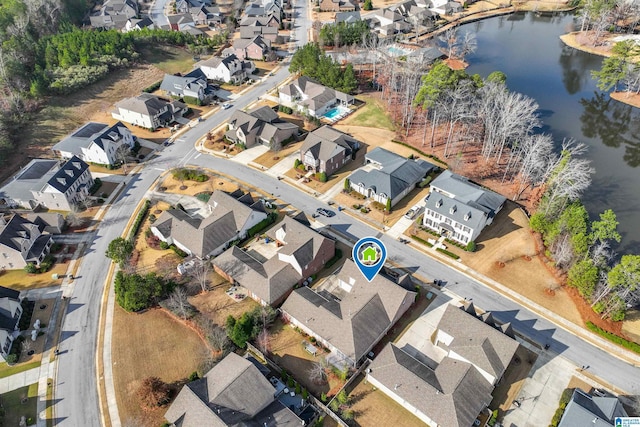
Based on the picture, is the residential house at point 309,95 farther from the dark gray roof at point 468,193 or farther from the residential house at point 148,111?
the dark gray roof at point 468,193

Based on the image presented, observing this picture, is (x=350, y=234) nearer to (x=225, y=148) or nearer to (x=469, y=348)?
(x=469, y=348)

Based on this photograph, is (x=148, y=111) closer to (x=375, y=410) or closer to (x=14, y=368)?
(x=14, y=368)

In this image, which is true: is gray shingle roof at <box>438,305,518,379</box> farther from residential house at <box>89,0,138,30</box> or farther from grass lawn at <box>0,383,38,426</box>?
residential house at <box>89,0,138,30</box>

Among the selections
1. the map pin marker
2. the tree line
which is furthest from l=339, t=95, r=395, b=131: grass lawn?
the map pin marker

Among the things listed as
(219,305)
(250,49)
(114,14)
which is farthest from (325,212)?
→ (114,14)

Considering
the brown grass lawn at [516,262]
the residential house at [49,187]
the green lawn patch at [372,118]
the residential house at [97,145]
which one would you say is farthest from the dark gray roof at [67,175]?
the brown grass lawn at [516,262]
